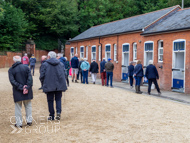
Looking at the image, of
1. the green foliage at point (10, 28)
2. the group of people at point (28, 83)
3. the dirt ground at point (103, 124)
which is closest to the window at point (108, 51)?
the green foliage at point (10, 28)

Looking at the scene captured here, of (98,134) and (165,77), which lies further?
(165,77)

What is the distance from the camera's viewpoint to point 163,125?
27.6ft

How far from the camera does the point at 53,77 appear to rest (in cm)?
873

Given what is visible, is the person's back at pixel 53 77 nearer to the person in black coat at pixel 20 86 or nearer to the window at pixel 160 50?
the person in black coat at pixel 20 86

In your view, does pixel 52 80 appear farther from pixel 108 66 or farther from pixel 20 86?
pixel 108 66

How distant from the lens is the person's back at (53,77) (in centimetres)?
864

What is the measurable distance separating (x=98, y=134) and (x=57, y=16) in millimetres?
42071

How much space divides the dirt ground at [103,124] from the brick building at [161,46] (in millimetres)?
7069

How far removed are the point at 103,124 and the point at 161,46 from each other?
1370cm

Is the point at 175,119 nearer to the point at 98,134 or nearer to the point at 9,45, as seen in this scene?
the point at 98,134

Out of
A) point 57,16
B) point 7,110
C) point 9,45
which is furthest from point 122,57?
point 57,16

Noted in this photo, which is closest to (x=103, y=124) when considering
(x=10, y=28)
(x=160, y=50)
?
(x=160, y=50)

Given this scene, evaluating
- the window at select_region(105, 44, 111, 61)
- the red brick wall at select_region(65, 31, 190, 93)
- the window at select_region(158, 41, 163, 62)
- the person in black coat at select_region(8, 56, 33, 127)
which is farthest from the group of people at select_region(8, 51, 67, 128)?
the window at select_region(105, 44, 111, 61)

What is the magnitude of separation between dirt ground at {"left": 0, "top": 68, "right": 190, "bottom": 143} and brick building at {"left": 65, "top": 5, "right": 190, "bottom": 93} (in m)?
7.07
